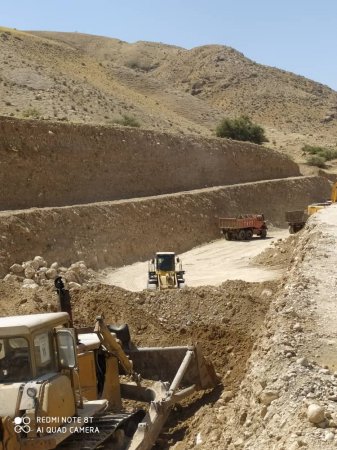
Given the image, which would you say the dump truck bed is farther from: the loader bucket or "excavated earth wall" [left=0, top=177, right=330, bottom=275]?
the loader bucket

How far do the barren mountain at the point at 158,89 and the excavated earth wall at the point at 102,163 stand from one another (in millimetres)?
10349

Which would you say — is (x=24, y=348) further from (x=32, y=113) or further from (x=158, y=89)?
(x=158, y=89)

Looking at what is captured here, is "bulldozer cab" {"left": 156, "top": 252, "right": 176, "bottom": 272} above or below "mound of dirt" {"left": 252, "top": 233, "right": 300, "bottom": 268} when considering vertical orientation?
above

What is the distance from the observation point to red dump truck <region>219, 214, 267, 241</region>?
39469 millimetres

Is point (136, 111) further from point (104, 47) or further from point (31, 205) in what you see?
point (104, 47)

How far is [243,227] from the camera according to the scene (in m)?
39.5

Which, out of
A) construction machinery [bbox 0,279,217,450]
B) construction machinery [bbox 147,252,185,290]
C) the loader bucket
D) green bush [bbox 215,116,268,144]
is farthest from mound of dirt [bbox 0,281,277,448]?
green bush [bbox 215,116,268,144]

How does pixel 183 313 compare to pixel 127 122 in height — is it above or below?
A: below

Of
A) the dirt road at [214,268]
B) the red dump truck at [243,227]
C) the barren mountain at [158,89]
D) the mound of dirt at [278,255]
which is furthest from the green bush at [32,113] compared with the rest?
the mound of dirt at [278,255]

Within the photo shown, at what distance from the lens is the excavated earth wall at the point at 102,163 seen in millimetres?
33250

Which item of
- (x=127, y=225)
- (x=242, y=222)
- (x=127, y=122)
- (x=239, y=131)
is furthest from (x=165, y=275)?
(x=239, y=131)

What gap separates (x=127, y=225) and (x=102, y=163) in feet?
16.8

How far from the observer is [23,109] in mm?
52469

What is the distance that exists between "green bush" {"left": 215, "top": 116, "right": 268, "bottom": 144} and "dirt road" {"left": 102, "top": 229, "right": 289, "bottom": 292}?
2844 centimetres
